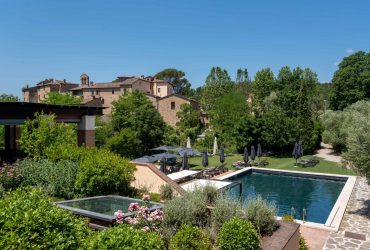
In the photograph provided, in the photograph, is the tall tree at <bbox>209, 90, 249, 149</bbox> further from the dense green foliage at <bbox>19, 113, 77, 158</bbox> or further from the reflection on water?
the reflection on water

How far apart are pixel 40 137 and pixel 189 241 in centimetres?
943

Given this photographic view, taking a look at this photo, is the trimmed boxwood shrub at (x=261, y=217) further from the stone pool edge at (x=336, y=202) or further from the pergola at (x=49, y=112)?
the pergola at (x=49, y=112)

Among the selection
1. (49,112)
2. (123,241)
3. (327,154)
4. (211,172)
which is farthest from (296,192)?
(123,241)

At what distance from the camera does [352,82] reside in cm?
4438

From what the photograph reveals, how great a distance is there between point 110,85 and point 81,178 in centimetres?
4936

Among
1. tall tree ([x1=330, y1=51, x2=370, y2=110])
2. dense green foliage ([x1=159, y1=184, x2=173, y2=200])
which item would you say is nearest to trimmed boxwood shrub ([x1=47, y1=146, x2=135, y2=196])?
dense green foliage ([x1=159, y1=184, x2=173, y2=200])

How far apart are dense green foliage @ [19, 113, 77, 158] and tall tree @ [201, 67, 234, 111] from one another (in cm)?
4318

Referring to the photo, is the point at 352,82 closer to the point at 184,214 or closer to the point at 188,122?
the point at 188,122

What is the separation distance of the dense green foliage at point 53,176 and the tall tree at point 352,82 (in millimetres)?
42402

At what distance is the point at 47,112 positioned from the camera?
15.3 m

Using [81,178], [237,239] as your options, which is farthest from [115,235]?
[81,178]

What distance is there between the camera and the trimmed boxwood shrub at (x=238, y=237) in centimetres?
596

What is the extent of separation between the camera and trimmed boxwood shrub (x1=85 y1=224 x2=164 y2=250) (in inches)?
166

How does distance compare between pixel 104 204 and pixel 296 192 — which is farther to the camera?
pixel 296 192
